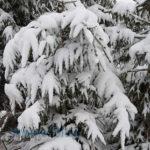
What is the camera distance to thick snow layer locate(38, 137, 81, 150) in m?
3.24

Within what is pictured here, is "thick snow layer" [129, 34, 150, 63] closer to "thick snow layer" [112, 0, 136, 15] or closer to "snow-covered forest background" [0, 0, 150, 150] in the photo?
"snow-covered forest background" [0, 0, 150, 150]

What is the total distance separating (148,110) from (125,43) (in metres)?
0.84

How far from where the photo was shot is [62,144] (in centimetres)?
327

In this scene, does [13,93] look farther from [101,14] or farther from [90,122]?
[101,14]

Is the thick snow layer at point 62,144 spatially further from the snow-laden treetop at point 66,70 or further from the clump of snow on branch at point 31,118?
the clump of snow on branch at point 31,118

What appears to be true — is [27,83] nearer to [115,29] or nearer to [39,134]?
[39,134]

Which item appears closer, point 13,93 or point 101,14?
point 13,93

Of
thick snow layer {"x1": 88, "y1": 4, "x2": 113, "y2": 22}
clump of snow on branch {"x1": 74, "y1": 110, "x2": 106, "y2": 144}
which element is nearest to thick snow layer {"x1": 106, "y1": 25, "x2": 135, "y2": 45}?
thick snow layer {"x1": 88, "y1": 4, "x2": 113, "y2": 22}

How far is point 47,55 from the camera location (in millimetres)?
3160

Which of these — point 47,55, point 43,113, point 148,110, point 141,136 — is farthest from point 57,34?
point 141,136

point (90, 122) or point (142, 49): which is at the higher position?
point (142, 49)

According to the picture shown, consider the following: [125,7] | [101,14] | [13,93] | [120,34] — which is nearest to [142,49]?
[120,34]

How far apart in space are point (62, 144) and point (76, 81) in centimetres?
58

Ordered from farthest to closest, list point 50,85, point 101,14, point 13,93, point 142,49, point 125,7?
point 101,14, point 125,7, point 142,49, point 13,93, point 50,85
